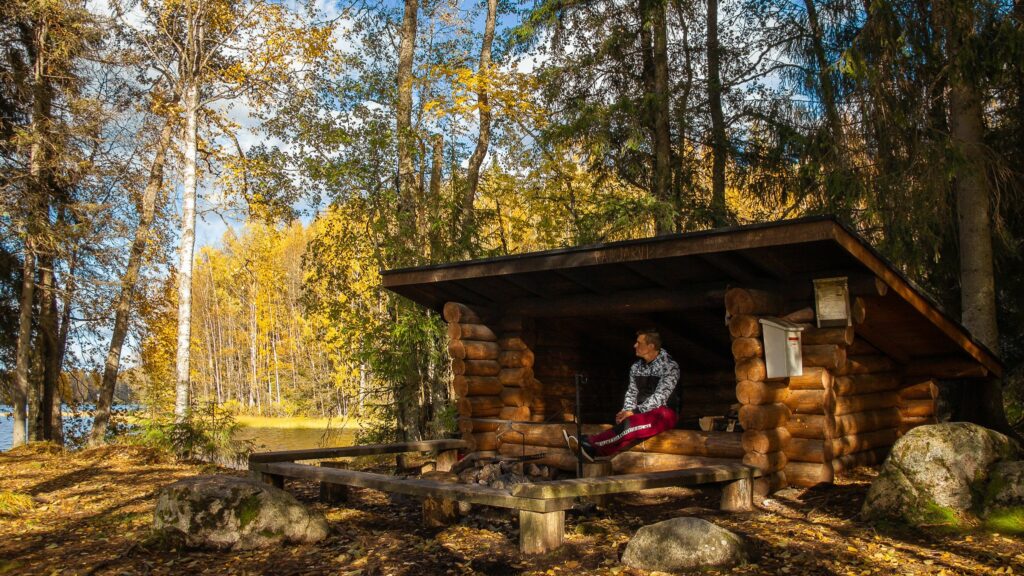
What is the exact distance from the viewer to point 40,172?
1365 centimetres

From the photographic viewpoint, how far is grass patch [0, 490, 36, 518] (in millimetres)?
6977

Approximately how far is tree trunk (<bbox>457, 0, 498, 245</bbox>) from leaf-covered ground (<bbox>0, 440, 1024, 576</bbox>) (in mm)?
6193

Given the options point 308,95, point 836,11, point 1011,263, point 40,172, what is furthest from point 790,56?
point 40,172

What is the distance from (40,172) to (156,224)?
2.48m

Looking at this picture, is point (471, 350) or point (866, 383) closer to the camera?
point (866, 383)

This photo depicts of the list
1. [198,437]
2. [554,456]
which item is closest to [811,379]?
[554,456]

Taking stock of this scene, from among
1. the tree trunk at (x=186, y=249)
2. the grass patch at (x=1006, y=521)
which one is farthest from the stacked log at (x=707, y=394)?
the tree trunk at (x=186, y=249)

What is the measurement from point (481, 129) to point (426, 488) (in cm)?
1028

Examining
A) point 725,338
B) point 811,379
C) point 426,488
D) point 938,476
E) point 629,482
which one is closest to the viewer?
point 629,482

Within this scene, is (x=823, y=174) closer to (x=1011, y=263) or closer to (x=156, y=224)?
(x=1011, y=263)

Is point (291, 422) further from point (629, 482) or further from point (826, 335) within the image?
point (629, 482)

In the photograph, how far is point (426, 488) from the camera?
18.9 ft

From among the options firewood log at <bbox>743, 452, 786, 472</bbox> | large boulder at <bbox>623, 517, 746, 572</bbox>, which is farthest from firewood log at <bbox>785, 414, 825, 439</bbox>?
large boulder at <bbox>623, 517, 746, 572</bbox>

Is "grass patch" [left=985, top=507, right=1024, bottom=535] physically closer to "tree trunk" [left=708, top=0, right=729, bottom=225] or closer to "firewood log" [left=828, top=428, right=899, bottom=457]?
"firewood log" [left=828, top=428, right=899, bottom=457]
